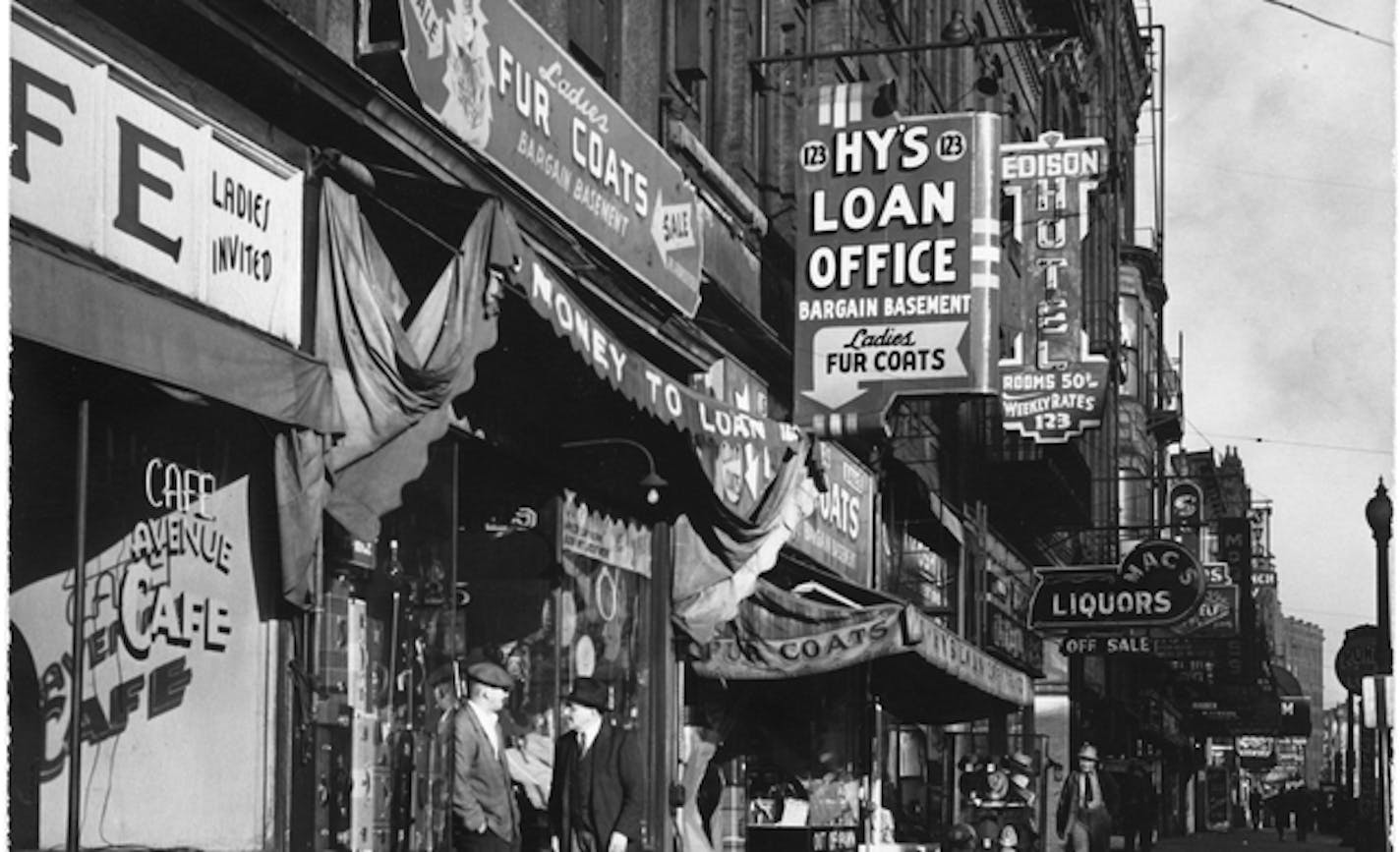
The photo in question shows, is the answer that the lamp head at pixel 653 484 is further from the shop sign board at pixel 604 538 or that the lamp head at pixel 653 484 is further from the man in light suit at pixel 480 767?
the man in light suit at pixel 480 767

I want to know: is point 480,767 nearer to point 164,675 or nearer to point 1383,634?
point 164,675

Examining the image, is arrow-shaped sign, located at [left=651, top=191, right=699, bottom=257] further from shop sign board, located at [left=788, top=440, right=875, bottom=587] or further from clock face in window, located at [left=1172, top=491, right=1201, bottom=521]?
clock face in window, located at [left=1172, top=491, right=1201, bottom=521]

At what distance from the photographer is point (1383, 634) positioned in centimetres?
2312

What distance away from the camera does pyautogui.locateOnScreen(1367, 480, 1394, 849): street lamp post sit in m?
20.7

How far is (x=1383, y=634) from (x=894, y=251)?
23.0 ft

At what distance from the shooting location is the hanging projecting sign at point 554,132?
11945mm

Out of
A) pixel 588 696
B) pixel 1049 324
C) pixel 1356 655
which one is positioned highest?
pixel 1049 324

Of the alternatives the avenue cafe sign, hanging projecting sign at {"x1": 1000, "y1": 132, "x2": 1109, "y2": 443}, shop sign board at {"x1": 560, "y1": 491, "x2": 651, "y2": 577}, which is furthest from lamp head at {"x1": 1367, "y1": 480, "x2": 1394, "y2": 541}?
shop sign board at {"x1": 560, "y1": 491, "x2": 651, "y2": 577}

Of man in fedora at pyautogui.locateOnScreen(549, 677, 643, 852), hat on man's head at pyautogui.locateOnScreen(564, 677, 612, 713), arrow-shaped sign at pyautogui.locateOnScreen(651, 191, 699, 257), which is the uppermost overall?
arrow-shaped sign at pyautogui.locateOnScreen(651, 191, 699, 257)

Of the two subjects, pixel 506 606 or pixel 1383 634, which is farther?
pixel 1383 634

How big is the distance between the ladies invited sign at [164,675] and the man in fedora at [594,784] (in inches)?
102

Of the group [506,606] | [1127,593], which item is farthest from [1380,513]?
[506,606]

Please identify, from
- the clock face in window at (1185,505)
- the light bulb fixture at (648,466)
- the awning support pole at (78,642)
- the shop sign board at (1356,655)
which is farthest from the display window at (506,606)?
the clock face in window at (1185,505)

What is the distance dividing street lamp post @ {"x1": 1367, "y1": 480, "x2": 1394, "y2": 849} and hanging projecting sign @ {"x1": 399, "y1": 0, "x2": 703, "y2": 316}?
807cm
